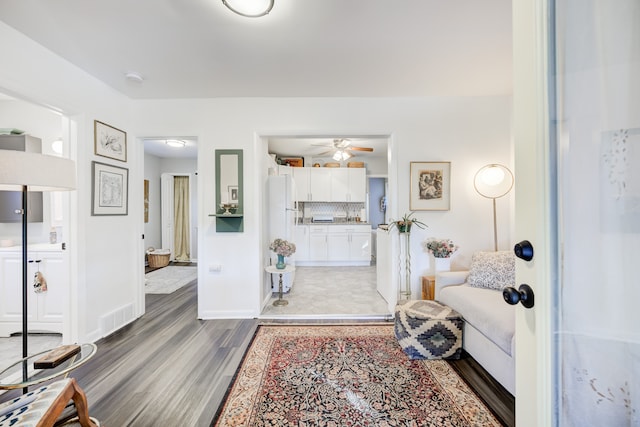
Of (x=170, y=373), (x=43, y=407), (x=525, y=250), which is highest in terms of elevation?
(x=525, y=250)

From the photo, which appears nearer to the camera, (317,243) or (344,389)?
(344,389)

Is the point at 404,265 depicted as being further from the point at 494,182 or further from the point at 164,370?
the point at 164,370

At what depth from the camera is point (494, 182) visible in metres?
2.76

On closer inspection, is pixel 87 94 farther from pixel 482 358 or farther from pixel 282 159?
pixel 482 358

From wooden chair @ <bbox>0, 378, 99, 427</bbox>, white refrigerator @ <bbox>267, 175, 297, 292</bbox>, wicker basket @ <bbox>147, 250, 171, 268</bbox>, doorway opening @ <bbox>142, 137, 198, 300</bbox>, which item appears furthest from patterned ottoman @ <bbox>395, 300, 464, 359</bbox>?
wicker basket @ <bbox>147, 250, 171, 268</bbox>

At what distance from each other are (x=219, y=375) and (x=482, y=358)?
203 centimetres

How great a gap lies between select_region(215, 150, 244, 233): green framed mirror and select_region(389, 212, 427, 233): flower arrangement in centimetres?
178

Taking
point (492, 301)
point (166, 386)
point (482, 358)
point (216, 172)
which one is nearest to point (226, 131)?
point (216, 172)

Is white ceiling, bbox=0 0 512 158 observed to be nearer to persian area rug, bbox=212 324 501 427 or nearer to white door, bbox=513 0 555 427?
white door, bbox=513 0 555 427

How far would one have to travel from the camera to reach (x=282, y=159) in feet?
19.2

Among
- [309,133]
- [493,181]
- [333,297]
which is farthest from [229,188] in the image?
[493,181]

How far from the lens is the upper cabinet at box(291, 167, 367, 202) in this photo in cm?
579

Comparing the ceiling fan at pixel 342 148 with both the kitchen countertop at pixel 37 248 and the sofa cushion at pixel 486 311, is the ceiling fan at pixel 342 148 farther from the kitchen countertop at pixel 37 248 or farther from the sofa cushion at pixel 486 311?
the kitchen countertop at pixel 37 248

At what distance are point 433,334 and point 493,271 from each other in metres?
0.86
